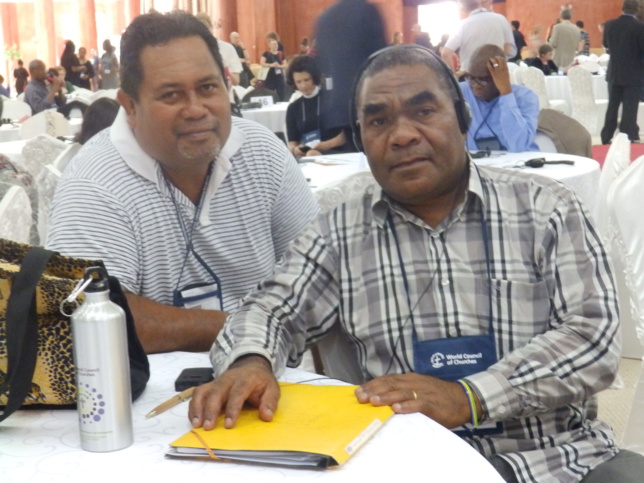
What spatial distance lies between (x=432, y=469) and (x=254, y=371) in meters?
0.40

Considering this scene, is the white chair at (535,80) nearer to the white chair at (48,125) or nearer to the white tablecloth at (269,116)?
the white tablecloth at (269,116)

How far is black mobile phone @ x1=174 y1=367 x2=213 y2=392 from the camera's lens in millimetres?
1495

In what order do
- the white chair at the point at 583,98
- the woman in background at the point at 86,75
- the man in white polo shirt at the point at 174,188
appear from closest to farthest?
the man in white polo shirt at the point at 174,188, the white chair at the point at 583,98, the woman in background at the point at 86,75

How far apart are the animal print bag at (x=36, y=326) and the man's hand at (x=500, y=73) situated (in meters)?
3.74

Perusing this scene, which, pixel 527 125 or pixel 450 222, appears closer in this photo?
pixel 450 222

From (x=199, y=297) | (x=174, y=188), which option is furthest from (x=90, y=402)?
(x=174, y=188)

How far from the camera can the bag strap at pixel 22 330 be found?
1.25 m

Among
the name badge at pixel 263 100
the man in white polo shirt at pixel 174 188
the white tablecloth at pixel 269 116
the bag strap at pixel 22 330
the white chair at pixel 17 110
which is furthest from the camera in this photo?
the white chair at pixel 17 110

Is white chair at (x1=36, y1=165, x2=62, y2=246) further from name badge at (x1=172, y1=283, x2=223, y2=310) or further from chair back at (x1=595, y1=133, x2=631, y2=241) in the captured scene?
chair back at (x1=595, y1=133, x2=631, y2=241)

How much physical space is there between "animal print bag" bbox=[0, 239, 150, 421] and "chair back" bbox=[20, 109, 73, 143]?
5.50m

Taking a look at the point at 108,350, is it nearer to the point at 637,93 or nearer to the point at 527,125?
the point at 527,125

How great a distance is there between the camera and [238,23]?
2191cm

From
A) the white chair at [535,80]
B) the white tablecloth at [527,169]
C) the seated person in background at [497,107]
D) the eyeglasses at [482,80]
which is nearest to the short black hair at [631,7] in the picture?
the white chair at [535,80]

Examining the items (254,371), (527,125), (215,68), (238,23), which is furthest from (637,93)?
(238,23)
